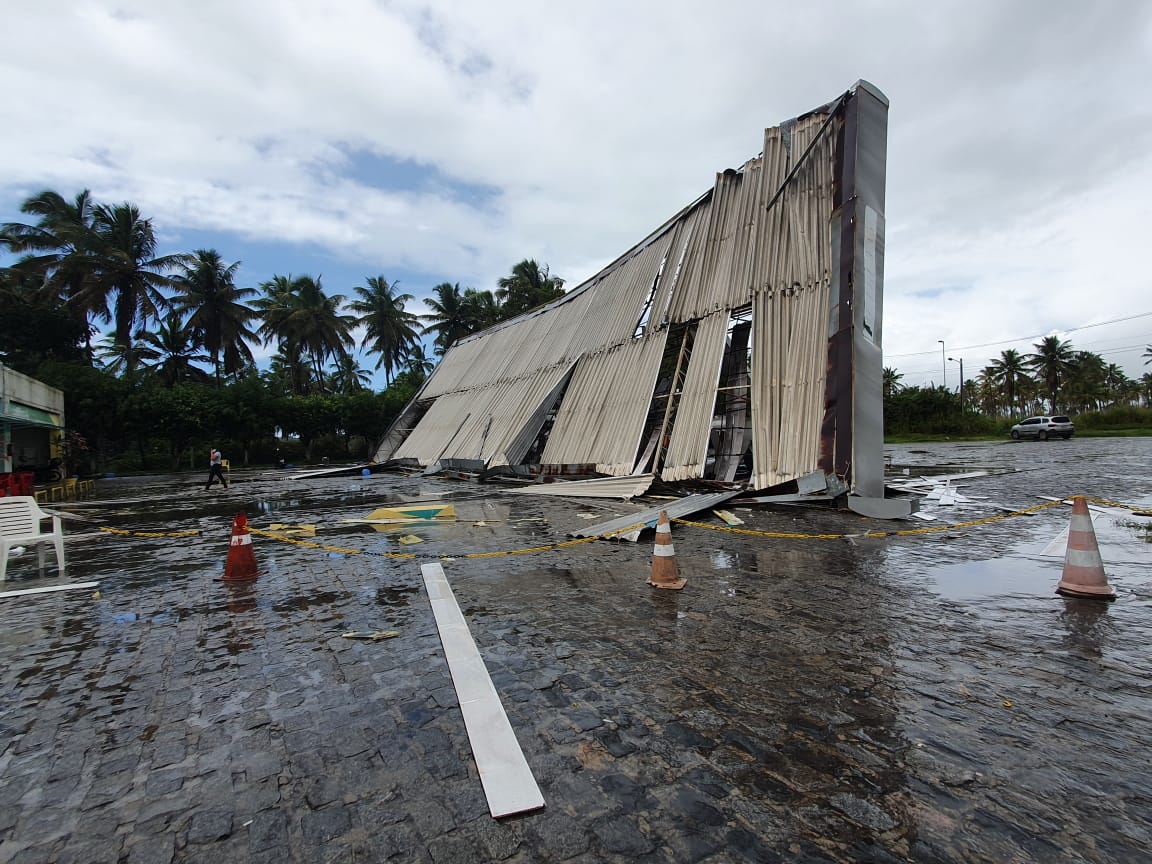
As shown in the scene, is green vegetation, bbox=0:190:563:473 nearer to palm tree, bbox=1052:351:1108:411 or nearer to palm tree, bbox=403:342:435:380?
palm tree, bbox=403:342:435:380

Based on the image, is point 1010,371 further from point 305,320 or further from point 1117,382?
point 305,320

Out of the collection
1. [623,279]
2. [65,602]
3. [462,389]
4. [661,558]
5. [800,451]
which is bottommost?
[65,602]

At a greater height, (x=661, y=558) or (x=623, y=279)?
(x=623, y=279)

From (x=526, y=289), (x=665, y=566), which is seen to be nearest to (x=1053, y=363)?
(x=526, y=289)

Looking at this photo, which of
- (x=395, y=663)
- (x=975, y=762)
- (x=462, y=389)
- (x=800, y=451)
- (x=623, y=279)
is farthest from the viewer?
(x=462, y=389)

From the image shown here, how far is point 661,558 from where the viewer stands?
5371 millimetres

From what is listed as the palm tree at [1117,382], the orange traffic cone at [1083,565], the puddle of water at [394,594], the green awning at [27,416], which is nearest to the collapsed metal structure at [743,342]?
the orange traffic cone at [1083,565]

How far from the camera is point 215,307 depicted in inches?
1531

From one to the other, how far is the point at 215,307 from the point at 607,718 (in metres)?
45.5

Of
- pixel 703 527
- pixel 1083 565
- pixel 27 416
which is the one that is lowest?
pixel 703 527

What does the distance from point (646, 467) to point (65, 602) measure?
33.1ft

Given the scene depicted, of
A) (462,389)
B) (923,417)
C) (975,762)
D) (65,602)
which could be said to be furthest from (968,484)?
(923,417)

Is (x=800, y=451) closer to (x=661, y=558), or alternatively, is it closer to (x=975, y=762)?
(x=661, y=558)

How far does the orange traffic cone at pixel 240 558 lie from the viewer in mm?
6148
